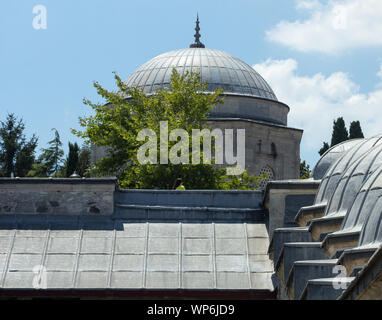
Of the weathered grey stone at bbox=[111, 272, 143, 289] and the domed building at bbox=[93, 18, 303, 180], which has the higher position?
the domed building at bbox=[93, 18, 303, 180]

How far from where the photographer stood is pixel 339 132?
49219 mm

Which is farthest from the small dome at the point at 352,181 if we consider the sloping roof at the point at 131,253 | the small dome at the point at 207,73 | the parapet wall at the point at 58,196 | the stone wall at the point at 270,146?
the small dome at the point at 207,73

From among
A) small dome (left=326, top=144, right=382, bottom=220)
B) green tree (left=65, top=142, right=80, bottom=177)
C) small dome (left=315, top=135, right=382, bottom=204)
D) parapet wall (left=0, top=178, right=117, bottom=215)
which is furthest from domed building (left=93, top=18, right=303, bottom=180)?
small dome (left=326, top=144, right=382, bottom=220)

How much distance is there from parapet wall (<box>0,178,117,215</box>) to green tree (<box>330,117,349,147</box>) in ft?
97.0

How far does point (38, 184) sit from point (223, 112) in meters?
22.4

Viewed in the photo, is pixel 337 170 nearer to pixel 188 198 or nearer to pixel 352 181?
pixel 352 181

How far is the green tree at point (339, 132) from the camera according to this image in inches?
1925

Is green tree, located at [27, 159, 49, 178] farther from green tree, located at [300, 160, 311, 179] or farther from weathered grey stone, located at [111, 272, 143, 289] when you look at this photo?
weathered grey stone, located at [111, 272, 143, 289]

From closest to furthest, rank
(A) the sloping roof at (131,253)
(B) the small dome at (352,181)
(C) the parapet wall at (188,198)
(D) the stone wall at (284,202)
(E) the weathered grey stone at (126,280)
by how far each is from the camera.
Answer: (B) the small dome at (352,181)
(E) the weathered grey stone at (126,280)
(A) the sloping roof at (131,253)
(D) the stone wall at (284,202)
(C) the parapet wall at (188,198)

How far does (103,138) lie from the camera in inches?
1388

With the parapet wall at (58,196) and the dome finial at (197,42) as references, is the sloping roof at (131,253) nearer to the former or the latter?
the parapet wall at (58,196)

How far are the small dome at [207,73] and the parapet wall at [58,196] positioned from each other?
22.2m

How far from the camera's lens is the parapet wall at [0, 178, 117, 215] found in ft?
67.5
